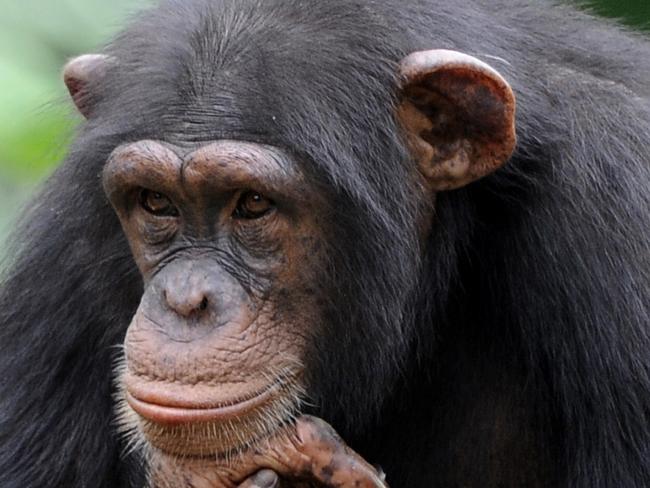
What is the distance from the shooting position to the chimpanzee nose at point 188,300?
5551mm

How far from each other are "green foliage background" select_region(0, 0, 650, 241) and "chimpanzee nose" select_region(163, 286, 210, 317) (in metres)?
1.44

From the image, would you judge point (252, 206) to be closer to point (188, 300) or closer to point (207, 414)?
point (188, 300)

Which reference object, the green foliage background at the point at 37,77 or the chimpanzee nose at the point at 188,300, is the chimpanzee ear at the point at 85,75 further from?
the chimpanzee nose at the point at 188,300

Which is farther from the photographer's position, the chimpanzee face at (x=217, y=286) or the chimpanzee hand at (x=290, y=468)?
the chimpanzee hand at (x=290, y=468)

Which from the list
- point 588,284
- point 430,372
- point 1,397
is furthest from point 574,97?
point 1,397

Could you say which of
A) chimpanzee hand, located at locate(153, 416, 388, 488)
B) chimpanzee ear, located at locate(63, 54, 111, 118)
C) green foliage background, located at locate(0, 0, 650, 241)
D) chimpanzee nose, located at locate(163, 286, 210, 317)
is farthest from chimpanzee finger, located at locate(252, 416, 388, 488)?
green foliage background, located at locate(0, 0, 650, 241)

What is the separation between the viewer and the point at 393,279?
600cm

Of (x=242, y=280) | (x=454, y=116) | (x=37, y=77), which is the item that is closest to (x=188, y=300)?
(x=242, y=280)

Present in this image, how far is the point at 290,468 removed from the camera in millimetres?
5875

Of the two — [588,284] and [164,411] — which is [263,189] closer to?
[164,411]

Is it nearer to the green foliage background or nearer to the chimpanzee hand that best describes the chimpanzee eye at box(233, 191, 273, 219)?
the chimpanzee hand

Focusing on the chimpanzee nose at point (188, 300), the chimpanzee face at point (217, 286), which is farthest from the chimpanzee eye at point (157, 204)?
the chimpanzee nose at point (188, 300)

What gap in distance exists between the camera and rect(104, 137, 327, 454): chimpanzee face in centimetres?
557

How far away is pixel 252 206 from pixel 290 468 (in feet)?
3.02
